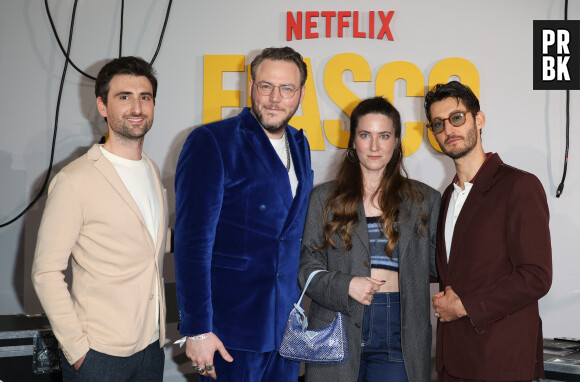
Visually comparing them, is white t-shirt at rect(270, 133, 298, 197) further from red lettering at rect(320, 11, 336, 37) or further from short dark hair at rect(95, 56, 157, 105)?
red lettering at rect(320, 11, 336, 37)

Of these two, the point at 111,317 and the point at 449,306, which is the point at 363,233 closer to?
the point at 449,306

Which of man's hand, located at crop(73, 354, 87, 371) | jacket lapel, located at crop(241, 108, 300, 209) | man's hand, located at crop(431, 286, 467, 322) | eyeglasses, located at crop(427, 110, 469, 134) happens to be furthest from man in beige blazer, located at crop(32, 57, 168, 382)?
eyeglasses, located at crop(427, 110, 469, 134)

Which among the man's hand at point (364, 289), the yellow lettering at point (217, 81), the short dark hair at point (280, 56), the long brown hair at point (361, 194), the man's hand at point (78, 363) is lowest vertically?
the man's hand at point (78, 363)

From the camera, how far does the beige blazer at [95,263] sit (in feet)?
7.63

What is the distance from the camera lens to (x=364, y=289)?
2.45 metres

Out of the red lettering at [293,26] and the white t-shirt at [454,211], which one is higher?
the red lettering at [293,26]

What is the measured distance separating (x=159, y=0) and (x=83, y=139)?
47.3 inches

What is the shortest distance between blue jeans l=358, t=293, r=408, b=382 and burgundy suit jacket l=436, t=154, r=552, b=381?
202mm

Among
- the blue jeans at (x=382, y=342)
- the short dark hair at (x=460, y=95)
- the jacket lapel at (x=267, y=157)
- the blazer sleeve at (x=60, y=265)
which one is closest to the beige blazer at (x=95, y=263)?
the blazer sleeve at (x=60, y=265)

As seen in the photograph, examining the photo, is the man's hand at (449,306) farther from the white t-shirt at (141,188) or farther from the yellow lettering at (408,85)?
the yellow lettering at (408,85)

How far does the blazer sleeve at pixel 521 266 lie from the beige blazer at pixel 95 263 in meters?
1.31

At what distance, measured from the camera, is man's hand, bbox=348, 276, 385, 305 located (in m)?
2.45

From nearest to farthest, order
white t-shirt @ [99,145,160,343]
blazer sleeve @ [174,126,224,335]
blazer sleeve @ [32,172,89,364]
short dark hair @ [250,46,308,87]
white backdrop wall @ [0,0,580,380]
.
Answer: blazer sleeve @ [32,172,89,364]
blazer sleeve @ [174,126,224,335]
white t-shirt @ [99,145,160,343]
short dark hair @ [250,46,308,87]
white backdrop wall @ [0,0,580,380]

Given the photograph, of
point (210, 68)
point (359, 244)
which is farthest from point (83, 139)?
point (359, 244)
